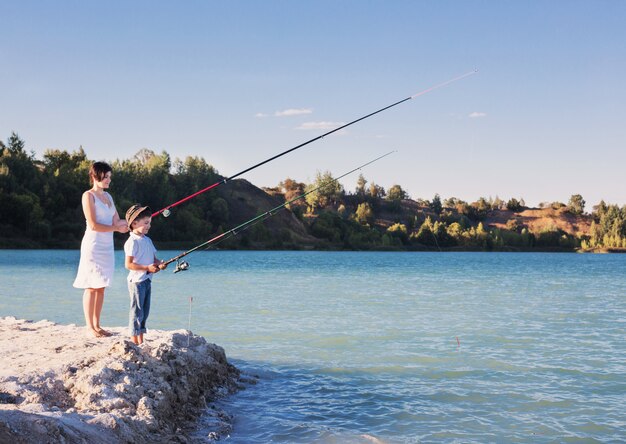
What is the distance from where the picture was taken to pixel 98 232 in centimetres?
738

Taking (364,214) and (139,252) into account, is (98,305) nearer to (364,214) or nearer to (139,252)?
(139,252)

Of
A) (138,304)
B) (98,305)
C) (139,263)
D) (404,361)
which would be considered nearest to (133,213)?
(139,263)

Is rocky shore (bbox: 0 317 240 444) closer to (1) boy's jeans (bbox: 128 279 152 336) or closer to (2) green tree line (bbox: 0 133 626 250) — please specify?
(1) boy's jeans (bbox: 128 279 152 336)

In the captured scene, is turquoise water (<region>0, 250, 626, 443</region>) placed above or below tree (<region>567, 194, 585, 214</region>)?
below

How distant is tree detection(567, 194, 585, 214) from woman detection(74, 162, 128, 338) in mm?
198937

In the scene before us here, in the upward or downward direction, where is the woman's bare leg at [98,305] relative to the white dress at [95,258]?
downward

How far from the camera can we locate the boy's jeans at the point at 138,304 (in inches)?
288

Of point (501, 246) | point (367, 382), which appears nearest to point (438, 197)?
point (501, 246)

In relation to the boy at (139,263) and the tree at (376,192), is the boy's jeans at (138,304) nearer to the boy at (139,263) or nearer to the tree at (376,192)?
the boy at (139,263)

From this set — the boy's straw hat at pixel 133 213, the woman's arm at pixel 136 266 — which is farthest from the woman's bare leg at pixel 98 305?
the boy's straw hat at pixel 133 213

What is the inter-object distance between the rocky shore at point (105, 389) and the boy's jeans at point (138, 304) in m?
0.26

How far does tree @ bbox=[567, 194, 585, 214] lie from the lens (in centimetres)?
18875

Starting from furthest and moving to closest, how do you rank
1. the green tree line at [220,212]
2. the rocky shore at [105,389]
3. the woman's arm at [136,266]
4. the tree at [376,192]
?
the tree at [376,192] → the green tree line at [220,212] → the woman's arm at [136,266] → the rocky shore at [105,389]

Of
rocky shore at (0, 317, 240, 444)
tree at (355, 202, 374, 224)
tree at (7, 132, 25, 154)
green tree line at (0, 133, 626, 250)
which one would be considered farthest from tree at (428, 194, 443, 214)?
rocky shore at (0, 317, 240, 444)
